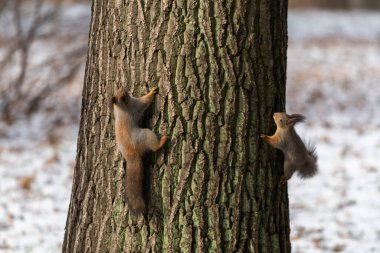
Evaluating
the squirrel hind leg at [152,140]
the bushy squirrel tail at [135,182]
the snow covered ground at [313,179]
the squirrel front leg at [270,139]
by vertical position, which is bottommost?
the bushy squirrel tail at [135,182]

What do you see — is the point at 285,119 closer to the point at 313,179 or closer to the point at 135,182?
the point at 135,182

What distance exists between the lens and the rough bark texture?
265 cm

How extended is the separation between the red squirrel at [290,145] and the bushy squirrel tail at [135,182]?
22.7 inches

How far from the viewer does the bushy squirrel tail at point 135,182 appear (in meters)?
2.68

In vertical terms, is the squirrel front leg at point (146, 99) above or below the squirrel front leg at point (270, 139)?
above

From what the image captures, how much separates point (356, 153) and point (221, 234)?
5532mm

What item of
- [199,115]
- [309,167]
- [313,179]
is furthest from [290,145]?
[313,179]

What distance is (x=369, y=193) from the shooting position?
634 cm

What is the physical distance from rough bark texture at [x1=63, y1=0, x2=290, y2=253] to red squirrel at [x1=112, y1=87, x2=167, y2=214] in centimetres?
6

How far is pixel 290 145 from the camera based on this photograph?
110 inches

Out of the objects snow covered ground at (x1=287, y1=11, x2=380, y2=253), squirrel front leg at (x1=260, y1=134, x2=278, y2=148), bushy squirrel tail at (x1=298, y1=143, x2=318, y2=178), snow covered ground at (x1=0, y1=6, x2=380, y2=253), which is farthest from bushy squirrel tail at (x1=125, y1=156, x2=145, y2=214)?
snow covered ground at (x1=287, y1=11, x2=380, y2=253)

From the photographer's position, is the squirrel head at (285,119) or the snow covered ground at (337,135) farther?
the snow covered ground at (337,135)

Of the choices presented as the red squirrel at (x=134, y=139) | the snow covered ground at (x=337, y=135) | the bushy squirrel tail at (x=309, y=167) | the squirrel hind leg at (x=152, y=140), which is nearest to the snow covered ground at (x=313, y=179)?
the snow covered ground at (x=337, y=135)

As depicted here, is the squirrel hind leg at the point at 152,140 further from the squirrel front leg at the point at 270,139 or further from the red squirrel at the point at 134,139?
the squirrel front leg at the point at 270,139
